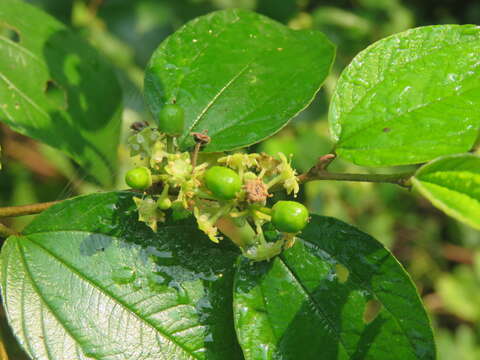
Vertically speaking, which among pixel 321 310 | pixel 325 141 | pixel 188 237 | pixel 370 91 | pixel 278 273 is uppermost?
pixel 325 141

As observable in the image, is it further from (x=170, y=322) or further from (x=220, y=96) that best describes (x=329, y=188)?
(x=170, y=322)

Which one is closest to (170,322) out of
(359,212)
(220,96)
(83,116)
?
(220,96)

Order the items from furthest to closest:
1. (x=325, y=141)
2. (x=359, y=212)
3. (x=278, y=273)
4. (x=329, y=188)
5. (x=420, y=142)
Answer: (x=359, y=212) → (x=329, y=188) → (x=325, y=141) → (x=278, y=273) → (x=420, y=142)

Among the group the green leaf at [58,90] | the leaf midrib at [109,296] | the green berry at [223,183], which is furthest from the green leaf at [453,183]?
the green leaf at [58,90]

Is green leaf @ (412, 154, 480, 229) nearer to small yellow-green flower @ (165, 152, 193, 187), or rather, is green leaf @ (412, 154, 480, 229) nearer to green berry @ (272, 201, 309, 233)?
green berry @ (272, 201, 309, 233)

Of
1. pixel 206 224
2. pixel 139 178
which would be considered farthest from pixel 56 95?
pixel 206 224

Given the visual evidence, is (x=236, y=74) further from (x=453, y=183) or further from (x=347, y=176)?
(x=453, y=183)

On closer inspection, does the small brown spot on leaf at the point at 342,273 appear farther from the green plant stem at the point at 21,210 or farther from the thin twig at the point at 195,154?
the green plant stem at the point at 21,210
